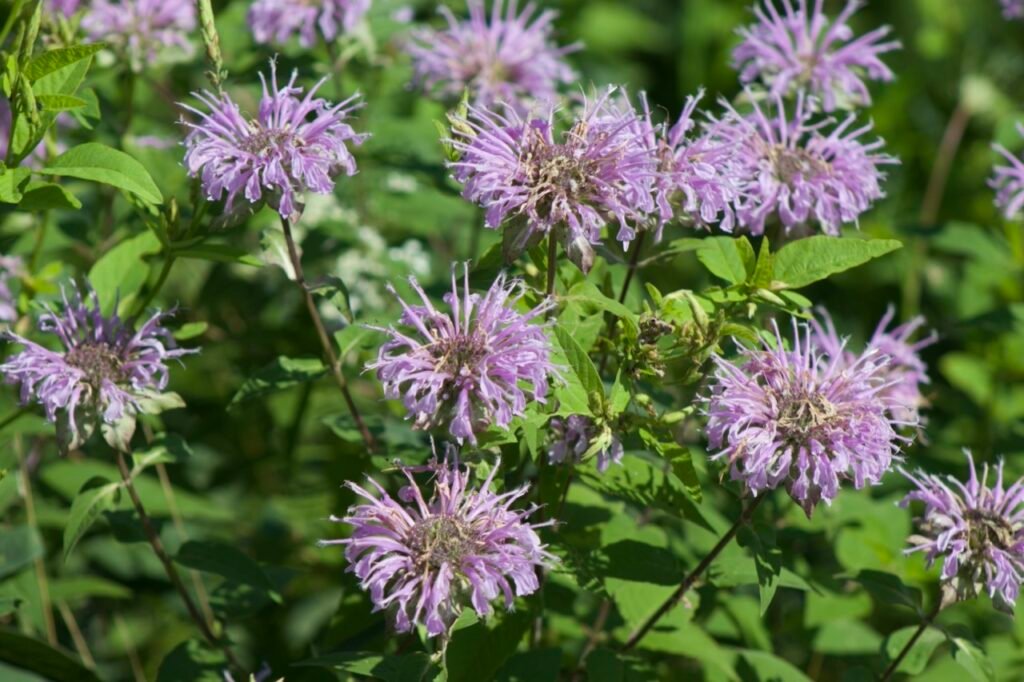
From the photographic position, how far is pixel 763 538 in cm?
178

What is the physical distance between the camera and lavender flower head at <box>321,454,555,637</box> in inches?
58.6

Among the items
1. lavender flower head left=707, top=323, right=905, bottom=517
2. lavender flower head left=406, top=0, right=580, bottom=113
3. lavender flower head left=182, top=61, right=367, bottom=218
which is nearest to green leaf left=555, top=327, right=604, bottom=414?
lavender flower head left=707, top=323, right=905, bottom=517

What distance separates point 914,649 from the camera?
6.31ft

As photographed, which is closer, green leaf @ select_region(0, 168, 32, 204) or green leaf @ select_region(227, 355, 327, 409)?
green leaf @ select_region(0, 168, 32, 204)

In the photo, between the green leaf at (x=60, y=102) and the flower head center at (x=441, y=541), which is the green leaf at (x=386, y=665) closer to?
the flower head center at (x=441, y=541)

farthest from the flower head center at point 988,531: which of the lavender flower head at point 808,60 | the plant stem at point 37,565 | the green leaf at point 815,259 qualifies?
the plant stem at point 37,565

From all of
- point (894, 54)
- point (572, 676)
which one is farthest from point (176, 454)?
point (894, 54)

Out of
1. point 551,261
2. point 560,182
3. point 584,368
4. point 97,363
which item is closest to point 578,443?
point 584,368

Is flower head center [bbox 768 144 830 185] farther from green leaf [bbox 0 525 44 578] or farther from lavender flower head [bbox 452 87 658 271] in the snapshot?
green leaf [bbox 0 525 44 578]

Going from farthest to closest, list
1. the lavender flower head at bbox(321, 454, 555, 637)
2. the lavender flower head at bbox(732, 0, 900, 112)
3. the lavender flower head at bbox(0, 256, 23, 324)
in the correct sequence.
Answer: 1. the lavender flower head at bbox(732, 0, 900, 112)
2. the lavender flower head at bbox(0, 256, 23, 324)
3. the lavender flower head at bbox(321, 454, 555, 637)

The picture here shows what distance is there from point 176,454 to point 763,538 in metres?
0.98

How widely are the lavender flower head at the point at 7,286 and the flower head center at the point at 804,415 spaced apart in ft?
4.87

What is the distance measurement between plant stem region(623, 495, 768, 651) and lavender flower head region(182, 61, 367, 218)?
2.57ft

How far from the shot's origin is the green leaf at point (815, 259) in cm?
173
